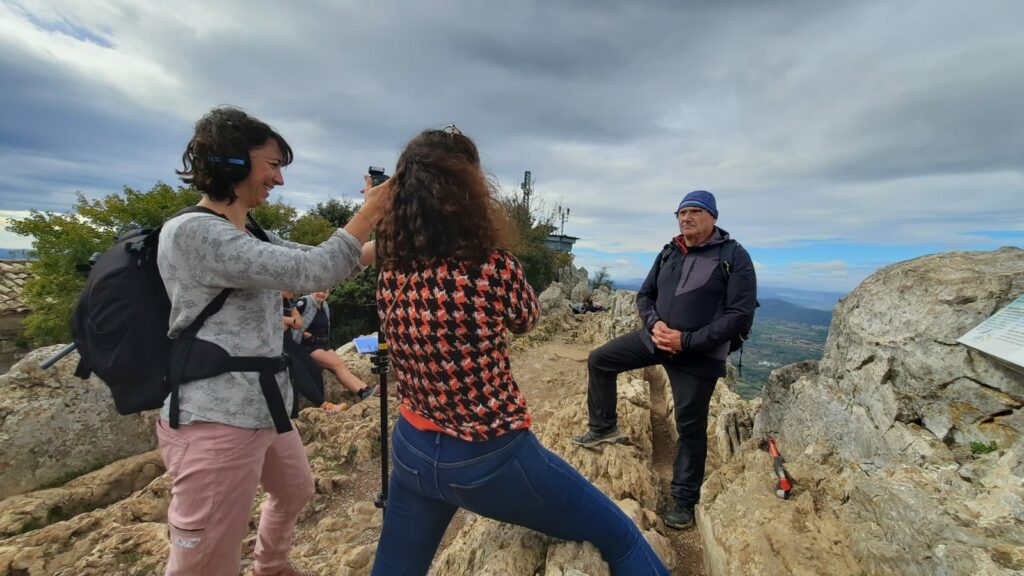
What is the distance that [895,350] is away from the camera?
124 inches

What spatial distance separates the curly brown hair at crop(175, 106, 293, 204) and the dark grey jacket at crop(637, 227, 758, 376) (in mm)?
3206

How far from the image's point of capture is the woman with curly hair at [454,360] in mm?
1642

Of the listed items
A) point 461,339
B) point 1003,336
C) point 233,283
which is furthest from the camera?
point 1003,336

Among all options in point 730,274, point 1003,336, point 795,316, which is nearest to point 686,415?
point 730,274

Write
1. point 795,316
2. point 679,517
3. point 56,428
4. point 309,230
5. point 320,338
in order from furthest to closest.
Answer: point 795,316, point 309,230, point 320,338, point 56,428, point 679,517

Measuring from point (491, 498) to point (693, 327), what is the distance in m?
2.59

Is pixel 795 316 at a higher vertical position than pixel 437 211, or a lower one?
lower

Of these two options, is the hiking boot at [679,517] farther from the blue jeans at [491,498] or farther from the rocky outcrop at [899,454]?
the blue jeans at [491,498]

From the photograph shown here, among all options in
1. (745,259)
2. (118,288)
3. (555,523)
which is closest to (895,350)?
(745,259)

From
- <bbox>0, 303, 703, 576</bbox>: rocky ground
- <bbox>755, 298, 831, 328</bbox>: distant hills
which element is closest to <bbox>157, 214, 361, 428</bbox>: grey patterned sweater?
<bbox>0, 303, 703, 576</bbox>: rocky ground

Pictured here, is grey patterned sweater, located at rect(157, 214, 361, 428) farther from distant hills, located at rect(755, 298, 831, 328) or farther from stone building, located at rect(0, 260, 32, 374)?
distant hills, located at rect(755, 298, 831, 328)

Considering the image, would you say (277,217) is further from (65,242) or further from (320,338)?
(320,338)

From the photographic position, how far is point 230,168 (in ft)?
6.64

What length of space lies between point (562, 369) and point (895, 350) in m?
7.88
